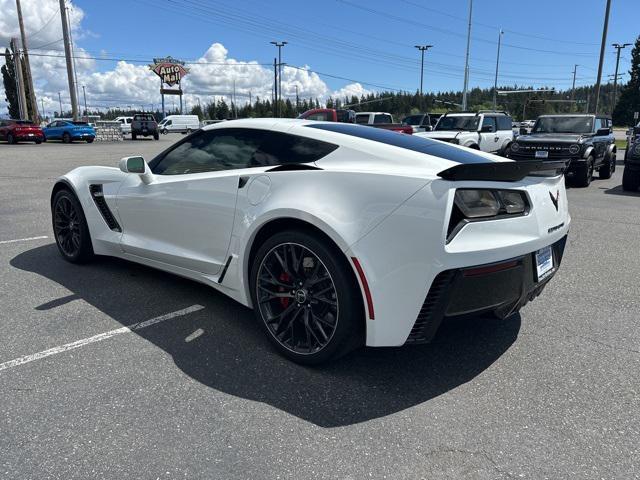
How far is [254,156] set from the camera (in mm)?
3199

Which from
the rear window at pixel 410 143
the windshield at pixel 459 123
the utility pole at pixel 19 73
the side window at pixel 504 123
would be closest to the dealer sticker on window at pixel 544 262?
the rear window at pixel 410 143

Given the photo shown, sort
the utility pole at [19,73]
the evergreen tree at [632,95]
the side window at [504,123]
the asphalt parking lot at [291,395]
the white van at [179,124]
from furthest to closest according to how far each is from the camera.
Result: 1. the evergreen tree at [632,95]
2. the white van at [179,124]
3. the utility pole at [19,73]
4. the side window at [504,123]
5. the asphalt parking lot at [291,395]

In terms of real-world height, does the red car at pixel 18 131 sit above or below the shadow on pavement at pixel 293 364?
above

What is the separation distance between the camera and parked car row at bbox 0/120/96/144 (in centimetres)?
2836

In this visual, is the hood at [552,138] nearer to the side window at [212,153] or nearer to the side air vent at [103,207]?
the side window at [212,153]

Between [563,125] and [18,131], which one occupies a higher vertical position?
[563,125]

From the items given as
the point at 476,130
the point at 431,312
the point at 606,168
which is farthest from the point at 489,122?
the point at 431,312

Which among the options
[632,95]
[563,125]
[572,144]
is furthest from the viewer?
[632,95]

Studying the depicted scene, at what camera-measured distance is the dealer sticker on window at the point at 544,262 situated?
8.84 feet

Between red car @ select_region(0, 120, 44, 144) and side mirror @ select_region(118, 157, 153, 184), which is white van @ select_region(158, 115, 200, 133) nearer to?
red car @ select_region(0, 120, 44, 144)

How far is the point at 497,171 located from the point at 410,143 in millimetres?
776

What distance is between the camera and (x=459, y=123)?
15.3 meters

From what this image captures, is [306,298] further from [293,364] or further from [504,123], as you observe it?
[504,123]

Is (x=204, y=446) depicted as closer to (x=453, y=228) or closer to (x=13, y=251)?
(x=453, y=228)
